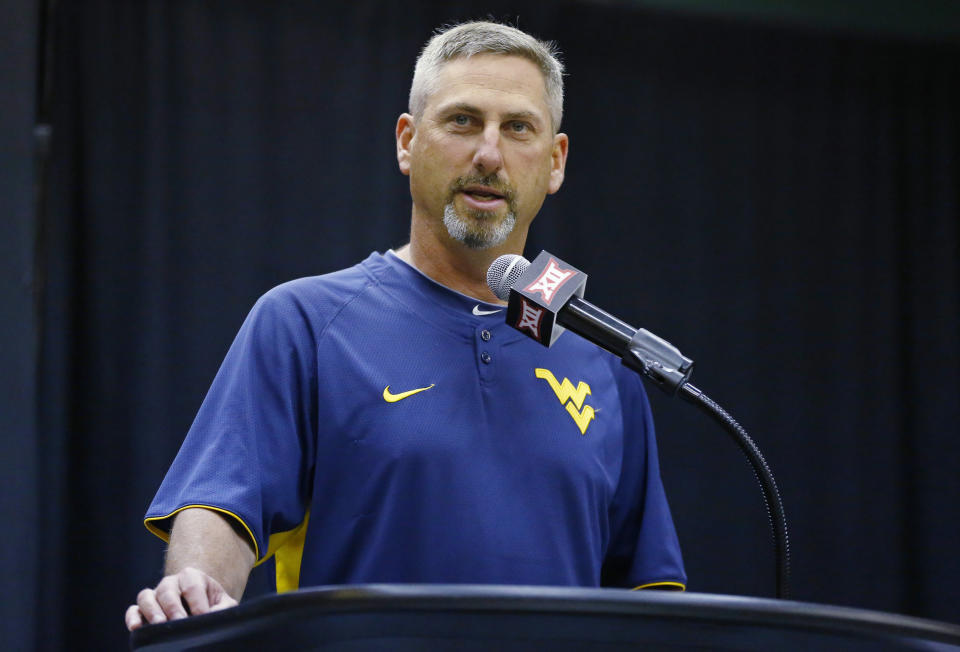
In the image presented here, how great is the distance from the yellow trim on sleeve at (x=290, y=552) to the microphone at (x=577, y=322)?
41 centimetres

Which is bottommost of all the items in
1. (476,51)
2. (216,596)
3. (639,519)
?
(639,519)

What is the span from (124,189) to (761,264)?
2049mm

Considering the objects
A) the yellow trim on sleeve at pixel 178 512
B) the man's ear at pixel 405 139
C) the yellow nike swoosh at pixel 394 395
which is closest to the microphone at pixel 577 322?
the yellow nike swoosh at pixel 394 395

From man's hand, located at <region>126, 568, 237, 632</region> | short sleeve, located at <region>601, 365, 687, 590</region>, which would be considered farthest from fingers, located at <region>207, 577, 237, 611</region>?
short sleeve, located at <region>601, 365, 687, 590</region>

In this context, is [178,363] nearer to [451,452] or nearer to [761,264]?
[451,452]

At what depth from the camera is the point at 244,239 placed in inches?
114

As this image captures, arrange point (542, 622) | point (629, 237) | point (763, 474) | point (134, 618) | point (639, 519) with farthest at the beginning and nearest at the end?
point (629, 237) → point (639, 519) → point (763, 474) → point (134, 618) → point (542, 622)

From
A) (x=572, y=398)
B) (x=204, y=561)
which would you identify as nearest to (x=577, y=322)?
(x=572, y=398)

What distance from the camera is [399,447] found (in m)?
1.28

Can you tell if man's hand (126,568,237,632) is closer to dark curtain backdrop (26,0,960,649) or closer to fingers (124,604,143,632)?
fingers (124,604,143,632)

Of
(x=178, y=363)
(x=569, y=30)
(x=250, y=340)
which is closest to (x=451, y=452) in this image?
(x=250, y=340)

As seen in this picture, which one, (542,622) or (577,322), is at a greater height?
(577,322)

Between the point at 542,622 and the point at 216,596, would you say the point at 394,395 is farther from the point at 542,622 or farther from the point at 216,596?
the point at 542,622

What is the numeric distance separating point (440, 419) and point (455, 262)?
0.27 metres
